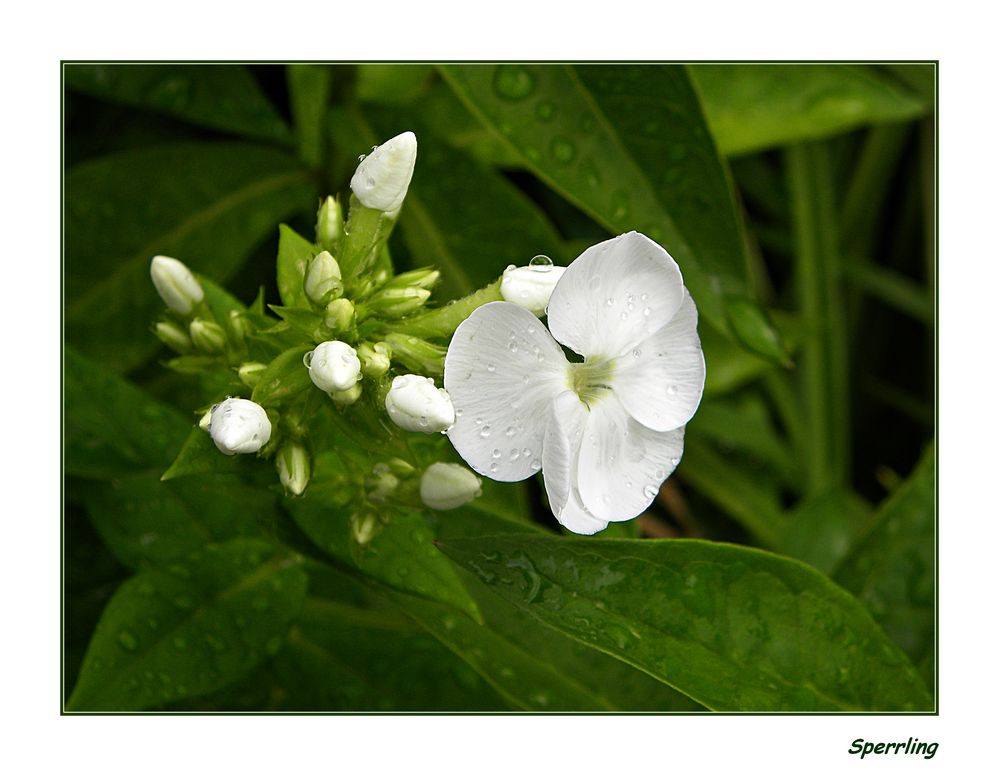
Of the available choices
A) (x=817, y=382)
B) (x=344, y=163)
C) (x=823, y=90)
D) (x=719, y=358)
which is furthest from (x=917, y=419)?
(x=344, y=163)

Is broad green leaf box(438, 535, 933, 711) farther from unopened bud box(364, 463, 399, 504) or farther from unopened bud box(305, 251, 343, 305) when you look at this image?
unopened bud box(305, 251, 343, 305)

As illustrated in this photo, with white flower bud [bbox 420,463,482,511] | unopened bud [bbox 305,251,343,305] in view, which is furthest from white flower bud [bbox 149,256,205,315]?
white flower bud [bbox 420,463,482,511]

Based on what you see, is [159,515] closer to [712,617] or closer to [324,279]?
[324,279]

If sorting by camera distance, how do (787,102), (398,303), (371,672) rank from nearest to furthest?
1. (398,303)
2. (371,672)
3. (787,102)

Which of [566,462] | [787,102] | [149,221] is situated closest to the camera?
[566,462]

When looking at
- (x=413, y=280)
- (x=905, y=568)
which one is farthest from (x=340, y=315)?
(x=905, y=568)

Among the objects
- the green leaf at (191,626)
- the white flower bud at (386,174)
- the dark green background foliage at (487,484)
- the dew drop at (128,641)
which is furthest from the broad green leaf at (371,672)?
the white flower bud at (386,174)
